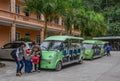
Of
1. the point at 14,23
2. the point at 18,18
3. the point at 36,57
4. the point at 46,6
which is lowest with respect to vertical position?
the point at 36,57

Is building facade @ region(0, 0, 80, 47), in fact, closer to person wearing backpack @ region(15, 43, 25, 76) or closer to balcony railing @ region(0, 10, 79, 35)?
balcony railing @ region(0, 10, 79, 35)

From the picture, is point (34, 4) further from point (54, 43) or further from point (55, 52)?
point (55, 52)

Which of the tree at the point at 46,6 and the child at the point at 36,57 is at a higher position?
the tree at the point at 46,6

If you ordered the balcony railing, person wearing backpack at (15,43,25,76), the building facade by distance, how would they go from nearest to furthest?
person wearing backpack at (15,43,25,76) → the balcony railing → the building facade

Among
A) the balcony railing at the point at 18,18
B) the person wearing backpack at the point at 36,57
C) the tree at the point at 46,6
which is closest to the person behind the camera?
the person wearing backpack at the point at 36,57

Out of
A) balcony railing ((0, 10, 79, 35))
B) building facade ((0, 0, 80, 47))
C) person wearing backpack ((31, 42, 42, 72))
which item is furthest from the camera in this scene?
building facade ((0, 0, 80, 47))

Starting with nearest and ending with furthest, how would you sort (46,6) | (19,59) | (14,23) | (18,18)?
1. (19,59)
2. (46,6)
3. (14,23)
4. (18,18)

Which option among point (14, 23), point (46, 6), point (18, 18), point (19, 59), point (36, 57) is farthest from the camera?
point (18, 18)

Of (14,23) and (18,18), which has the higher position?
(18,18)

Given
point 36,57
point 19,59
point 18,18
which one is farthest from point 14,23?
point 19,59

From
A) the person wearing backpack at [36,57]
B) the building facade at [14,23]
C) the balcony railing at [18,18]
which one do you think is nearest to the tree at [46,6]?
the balcony railing at [18,18]

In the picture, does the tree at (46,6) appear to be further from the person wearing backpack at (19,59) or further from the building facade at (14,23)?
the person wearing backpack at (19,59)

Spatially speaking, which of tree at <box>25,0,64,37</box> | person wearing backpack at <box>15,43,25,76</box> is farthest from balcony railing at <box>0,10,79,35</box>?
person wearing backpack at <box>15,43,25,76</box>

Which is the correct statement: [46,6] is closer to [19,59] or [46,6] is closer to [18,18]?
[18,18]
